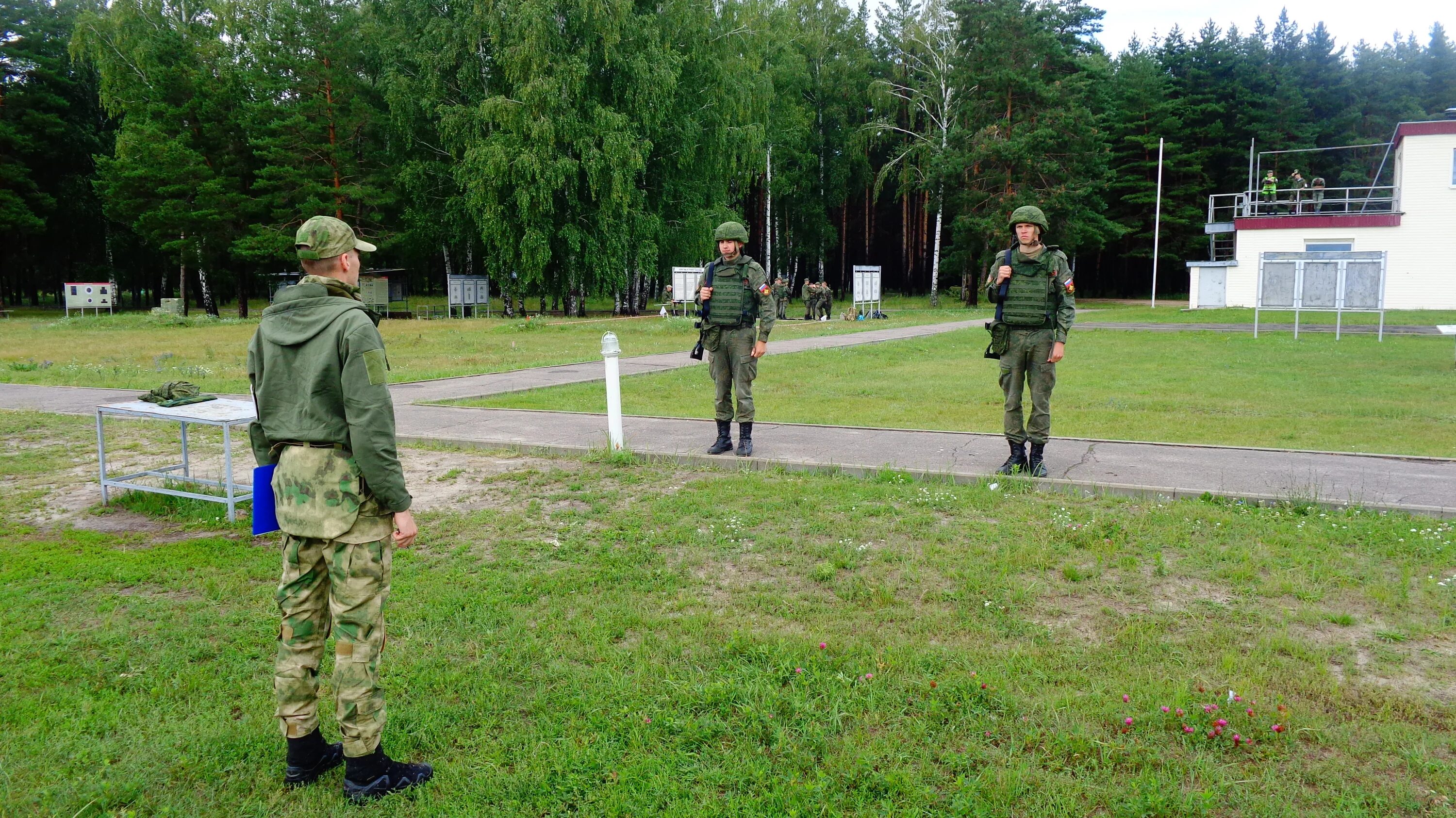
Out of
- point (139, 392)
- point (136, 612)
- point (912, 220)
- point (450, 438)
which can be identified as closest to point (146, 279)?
point (912, 220)

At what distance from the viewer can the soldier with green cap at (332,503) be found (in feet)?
10.0

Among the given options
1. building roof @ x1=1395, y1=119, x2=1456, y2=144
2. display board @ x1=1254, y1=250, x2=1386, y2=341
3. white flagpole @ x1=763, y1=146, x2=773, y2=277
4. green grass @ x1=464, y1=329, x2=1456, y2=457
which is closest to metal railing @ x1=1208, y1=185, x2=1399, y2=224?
building roof @ x1=1395, y1=119, x2=1456, y2=144

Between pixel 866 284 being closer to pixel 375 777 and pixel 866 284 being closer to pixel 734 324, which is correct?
pixel 734 324

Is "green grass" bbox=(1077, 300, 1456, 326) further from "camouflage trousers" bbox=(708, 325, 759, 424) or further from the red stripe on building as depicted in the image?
"camouflage trousers" bbox=(708, 325, 759, 424)

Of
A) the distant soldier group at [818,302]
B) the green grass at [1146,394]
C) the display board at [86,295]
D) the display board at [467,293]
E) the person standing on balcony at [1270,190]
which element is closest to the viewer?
the green grass at [1146,394]

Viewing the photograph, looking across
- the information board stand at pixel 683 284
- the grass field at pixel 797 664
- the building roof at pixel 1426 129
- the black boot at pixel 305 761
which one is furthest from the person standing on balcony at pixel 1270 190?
the black boot at pixel 305 761

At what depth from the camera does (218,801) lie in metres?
3.07

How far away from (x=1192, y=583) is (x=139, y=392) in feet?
44.4

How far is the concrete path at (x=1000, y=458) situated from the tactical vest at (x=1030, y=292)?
48.1 inches

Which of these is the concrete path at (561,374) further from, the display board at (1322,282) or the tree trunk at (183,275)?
the tree trunk at (183,275)

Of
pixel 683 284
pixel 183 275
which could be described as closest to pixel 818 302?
pixel 683 284

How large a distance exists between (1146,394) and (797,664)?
10.3m

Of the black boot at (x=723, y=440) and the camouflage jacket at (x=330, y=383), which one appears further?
the black boot at (x=723, y=440)

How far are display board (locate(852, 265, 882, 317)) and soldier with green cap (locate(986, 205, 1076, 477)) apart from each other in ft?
88.2
